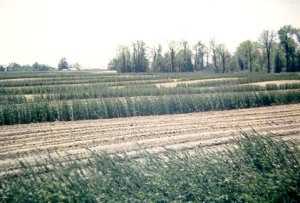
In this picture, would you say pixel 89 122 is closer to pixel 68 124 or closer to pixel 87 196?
pixel 68 124

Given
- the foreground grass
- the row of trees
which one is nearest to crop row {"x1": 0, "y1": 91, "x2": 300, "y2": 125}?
the foreground grass

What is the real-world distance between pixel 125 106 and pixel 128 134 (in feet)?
24.1

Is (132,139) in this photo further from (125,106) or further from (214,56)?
(214,56)

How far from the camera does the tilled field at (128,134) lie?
37.7 feet

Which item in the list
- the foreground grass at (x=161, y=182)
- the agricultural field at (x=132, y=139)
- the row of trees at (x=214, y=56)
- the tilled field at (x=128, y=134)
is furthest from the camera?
the row of trees at (x=214, y=56)

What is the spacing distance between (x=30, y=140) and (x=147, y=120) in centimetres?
824

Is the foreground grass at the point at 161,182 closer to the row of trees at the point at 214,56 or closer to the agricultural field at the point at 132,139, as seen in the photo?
the agricultural field at the point at 132,139

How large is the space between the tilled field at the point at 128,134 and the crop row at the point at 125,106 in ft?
4.69

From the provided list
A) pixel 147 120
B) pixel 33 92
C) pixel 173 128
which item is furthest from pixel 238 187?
pixel 33 92

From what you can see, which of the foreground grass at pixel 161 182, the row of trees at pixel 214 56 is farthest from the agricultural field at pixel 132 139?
the row of trees at pixel 214 56

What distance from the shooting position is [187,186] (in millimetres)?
5777

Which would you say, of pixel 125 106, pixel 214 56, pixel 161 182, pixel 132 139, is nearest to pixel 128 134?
pixel 132 139

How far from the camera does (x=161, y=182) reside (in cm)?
573

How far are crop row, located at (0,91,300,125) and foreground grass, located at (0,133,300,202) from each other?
14.5 m
